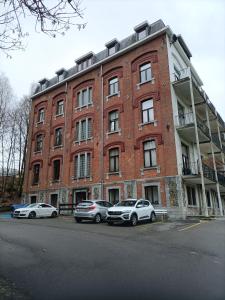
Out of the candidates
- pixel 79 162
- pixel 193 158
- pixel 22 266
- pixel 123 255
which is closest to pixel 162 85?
pixel 193 158

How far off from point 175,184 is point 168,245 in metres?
10.6

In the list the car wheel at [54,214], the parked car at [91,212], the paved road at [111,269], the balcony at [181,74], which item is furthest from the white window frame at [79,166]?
the paved road at [111,269]

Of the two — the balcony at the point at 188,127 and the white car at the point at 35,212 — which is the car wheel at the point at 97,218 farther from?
the balcony at the point at 188,127

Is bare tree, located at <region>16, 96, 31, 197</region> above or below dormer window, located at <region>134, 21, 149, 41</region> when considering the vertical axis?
below

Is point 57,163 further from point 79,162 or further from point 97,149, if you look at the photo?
point 97,149

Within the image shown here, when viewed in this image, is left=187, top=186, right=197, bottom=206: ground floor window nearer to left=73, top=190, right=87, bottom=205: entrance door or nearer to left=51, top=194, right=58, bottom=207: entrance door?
left=73, top=190, right=87, bottom=205: entrance door

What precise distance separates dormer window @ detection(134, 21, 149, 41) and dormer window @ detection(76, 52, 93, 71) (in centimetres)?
590

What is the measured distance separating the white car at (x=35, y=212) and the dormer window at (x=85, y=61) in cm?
1547

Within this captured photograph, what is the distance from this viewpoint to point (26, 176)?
29797 mm

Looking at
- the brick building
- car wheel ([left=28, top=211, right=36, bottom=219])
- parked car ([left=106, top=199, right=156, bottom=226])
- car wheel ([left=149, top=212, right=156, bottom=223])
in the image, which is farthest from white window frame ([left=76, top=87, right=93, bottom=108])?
car wheel ([left=149, top=212, right=156, bottom=223])

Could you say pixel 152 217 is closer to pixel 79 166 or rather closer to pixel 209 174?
pixel 209 174

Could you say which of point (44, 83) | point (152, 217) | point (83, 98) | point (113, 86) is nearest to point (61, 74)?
point (44, 83)

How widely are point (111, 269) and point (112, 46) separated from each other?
82.2ft

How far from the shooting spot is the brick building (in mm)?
20109
